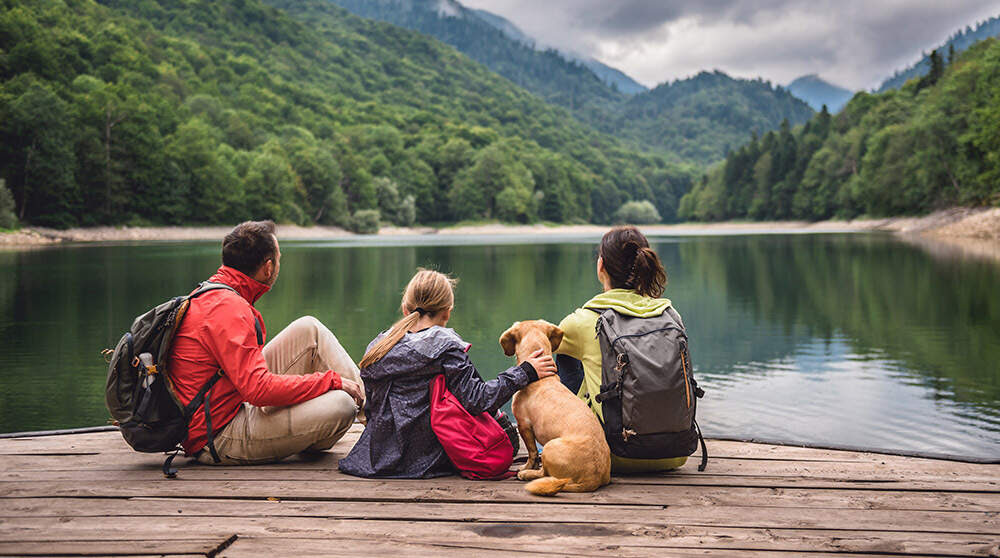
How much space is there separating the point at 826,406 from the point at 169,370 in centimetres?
933

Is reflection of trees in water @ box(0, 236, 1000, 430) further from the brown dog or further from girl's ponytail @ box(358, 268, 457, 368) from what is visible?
the brown dog

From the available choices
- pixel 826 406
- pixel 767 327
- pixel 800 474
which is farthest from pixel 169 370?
pixel 767 327

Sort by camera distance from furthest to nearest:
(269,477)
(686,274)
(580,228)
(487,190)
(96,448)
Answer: (580,228) < (487,190) < (686,274) < (96,448) < (269,477)

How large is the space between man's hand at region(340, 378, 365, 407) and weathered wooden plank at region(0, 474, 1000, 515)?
53 cm

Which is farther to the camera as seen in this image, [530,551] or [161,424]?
[161,424]

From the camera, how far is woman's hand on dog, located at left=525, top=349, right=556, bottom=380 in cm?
388

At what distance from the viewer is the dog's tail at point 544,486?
11.8ft

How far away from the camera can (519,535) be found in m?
3.07

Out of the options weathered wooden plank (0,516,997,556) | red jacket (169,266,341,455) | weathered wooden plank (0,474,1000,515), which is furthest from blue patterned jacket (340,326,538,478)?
weathered wooden plank (0,516,997,556)

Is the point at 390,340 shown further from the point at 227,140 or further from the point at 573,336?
the point at 227,140

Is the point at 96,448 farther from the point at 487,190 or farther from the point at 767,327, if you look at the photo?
the point at 487,190

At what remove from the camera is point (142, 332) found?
372cm

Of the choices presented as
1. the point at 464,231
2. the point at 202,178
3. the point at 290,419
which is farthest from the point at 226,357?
the point at 464,231

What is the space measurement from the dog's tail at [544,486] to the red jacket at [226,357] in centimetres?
144
